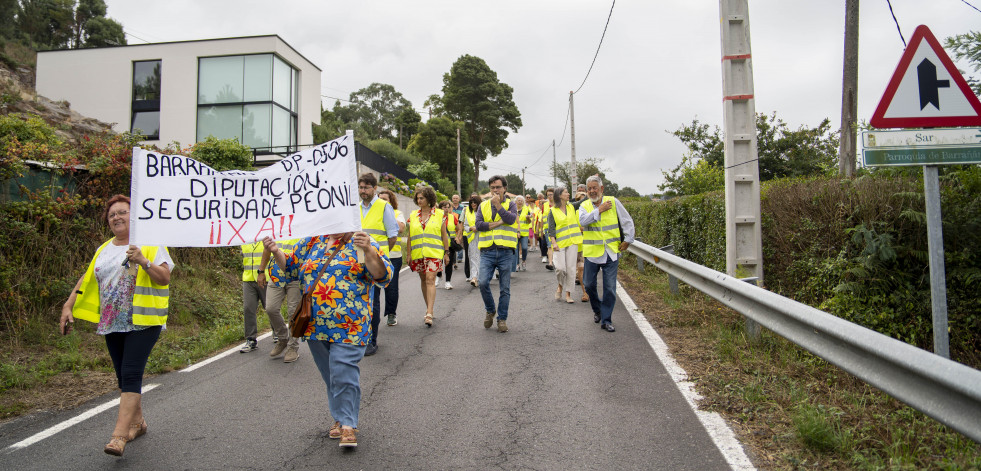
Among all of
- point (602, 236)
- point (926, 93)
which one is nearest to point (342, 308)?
point (926, 93)

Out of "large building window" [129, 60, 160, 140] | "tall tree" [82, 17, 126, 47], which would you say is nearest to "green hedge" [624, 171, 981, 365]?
"large building window" [129, 60, 160, 140]

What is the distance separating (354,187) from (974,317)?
4691 mm

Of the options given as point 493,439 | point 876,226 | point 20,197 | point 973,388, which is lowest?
point 493,439

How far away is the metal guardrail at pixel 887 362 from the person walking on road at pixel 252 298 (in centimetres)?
472

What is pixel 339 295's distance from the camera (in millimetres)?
3988

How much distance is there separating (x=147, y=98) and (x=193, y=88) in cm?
292

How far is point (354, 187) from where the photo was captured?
4059 millimetres

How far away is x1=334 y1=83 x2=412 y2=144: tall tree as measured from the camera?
86125mm

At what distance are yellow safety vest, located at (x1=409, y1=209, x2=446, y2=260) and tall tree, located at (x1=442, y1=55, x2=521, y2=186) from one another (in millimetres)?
51203

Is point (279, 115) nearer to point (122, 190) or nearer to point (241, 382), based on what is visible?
point (122, 190)

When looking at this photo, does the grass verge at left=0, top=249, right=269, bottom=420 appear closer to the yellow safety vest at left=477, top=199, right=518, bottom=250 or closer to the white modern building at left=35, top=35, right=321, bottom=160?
the yellow safety vest at left=477, top=199, right=518, bottom=250

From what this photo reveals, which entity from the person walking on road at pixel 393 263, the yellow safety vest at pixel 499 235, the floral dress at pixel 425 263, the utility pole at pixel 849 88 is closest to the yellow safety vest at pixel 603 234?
the yellow safety vest at pixel 499 235

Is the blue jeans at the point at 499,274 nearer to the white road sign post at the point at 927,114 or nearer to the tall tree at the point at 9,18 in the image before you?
the white road sign post at the point at 927,114

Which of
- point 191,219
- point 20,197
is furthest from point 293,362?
point 20,197
